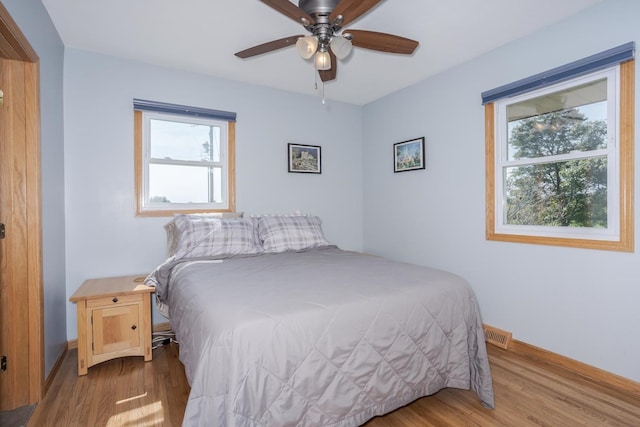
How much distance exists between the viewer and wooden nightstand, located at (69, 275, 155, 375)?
85.7 inches

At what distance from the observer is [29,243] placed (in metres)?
1.82

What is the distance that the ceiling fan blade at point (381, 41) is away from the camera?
186cm

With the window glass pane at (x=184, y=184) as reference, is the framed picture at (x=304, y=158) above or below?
above

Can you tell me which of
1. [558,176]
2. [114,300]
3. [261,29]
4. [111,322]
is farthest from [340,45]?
[111,322]

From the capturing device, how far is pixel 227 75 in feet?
10.5

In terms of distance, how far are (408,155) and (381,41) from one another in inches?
67.2

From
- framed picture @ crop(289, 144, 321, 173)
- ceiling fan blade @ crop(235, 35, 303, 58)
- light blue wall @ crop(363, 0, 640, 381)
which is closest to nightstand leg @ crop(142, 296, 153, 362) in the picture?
ceiling fan blade @ crop(235, 35, 303, 58)

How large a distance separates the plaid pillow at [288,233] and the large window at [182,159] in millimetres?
591

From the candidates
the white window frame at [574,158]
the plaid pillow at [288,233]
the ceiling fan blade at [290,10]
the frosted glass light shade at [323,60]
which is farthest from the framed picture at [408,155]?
the ceiling fan blade at [290,10]

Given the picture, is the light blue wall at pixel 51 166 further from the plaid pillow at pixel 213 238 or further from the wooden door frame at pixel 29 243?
the plaid pillow at pixel 213 238

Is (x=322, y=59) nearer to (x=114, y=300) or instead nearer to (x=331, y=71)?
(x=331, y=71)

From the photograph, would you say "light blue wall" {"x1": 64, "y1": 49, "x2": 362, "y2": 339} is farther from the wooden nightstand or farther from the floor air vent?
A: the floor air vent

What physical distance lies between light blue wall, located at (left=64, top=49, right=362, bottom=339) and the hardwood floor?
2.82ft

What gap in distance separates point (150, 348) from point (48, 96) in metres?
1.85
